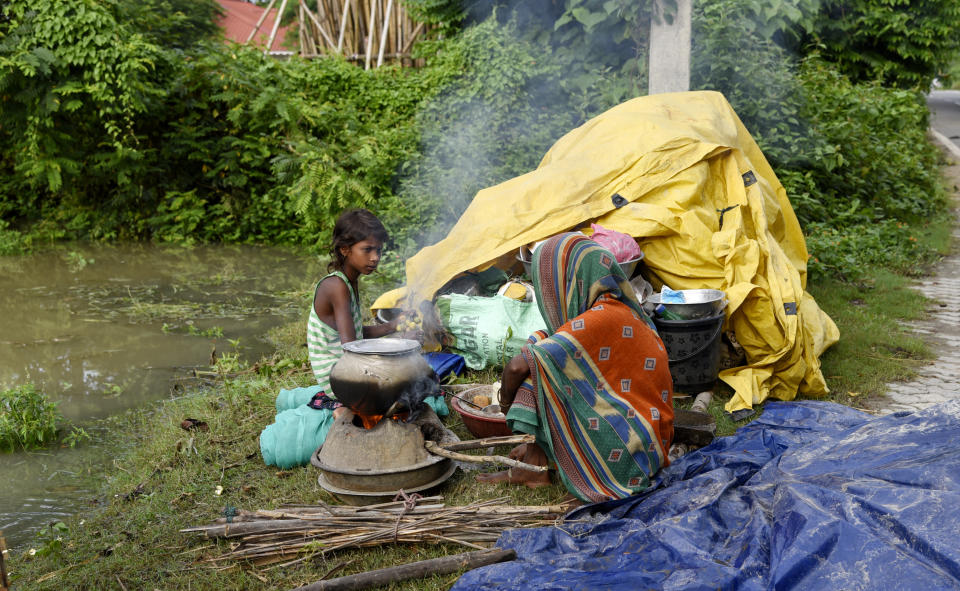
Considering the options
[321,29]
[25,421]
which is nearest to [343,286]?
[25,421]

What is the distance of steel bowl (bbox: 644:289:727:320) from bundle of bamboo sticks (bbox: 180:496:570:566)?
1.92m

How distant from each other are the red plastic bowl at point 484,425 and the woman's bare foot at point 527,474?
0.86 ft

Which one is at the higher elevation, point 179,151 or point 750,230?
point 179,151

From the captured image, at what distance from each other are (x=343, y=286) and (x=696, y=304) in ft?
7.25

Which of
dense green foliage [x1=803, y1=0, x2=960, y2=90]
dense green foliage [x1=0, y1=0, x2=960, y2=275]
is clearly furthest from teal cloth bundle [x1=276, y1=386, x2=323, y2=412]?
dense green foliage [x1=803, y1=0, x2=960, y2=90]

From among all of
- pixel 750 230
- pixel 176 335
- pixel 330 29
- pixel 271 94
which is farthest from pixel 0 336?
pixel 330 29

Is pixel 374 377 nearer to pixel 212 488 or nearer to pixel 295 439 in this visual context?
pixel 295 439

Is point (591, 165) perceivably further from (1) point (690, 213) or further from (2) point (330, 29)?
(2) point (330, 29)

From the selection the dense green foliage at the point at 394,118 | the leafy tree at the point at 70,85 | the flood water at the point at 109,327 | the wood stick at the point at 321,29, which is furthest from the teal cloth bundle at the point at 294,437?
the wood stick at the point at 321,29

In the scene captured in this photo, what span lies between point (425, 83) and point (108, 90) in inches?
166

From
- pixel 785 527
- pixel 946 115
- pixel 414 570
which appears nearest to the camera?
pixel 785 527

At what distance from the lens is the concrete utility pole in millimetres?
6914

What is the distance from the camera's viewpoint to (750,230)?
558cm

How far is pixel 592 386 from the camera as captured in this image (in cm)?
362
